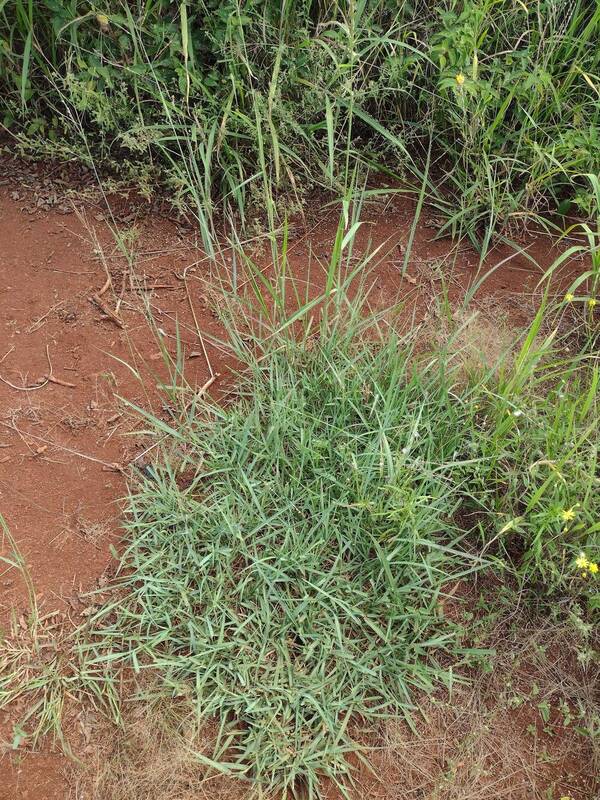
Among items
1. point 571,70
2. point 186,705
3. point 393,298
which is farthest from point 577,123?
point 186,705

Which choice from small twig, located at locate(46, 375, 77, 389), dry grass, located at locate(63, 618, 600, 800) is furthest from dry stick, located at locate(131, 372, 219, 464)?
dry grass, located at locate(63, 618, 600, 800)

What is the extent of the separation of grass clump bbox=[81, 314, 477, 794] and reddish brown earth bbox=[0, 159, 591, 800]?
0.18 meters

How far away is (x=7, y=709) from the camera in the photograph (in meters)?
1.80

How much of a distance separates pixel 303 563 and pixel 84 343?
108 cm

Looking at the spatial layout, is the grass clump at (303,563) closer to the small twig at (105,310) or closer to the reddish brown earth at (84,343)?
the reddish brown earth at (84,343)

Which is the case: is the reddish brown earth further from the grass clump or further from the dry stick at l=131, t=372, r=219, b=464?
the grass clump

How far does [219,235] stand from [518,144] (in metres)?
1.16

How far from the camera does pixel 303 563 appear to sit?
194 centimetres

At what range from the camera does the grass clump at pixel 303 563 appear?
1.78 metres

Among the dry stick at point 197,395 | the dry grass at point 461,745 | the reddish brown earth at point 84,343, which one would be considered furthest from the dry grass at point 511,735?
the dry stick at point 197,395

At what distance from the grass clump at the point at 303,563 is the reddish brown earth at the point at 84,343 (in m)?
0.18

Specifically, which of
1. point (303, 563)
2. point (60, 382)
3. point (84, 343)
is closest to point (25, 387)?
point (60, 382)

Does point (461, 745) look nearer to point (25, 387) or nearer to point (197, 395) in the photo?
point (197, 395)

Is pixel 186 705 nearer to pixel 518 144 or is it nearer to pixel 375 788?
pixel 375 788
